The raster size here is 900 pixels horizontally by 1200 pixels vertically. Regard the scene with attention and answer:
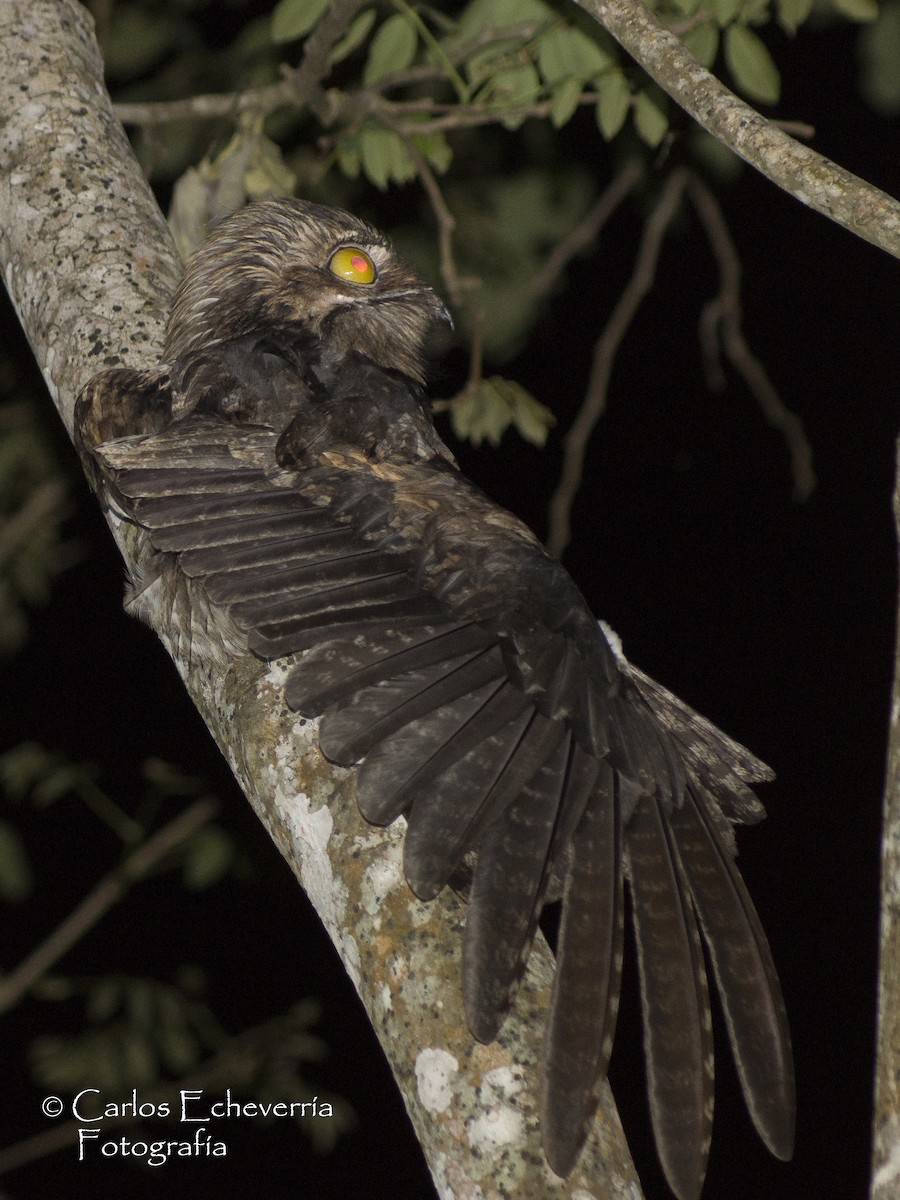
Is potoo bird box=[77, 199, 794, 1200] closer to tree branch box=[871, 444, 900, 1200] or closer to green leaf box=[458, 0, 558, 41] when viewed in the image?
tree branch box=[871, 444, 900, 1200]

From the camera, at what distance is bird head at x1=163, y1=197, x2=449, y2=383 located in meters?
2.20

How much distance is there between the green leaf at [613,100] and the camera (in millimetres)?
2682

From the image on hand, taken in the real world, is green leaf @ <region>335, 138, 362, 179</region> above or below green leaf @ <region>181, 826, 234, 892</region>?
above

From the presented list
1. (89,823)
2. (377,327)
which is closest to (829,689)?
(89,823)

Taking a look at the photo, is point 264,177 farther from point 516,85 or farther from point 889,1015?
point 889,1015

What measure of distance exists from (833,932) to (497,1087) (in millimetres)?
5085

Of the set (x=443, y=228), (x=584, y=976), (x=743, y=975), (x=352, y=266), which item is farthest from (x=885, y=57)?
(x=584, y=976)

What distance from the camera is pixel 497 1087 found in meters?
1.16

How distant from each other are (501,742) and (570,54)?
1.84 m

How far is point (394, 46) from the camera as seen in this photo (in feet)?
9.39

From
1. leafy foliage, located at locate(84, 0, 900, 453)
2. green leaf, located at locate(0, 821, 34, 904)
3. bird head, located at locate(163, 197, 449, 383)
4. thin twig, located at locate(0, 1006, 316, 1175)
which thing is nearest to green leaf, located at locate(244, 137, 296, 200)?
leafy foliage, located at locate(84, 0, 900, 453)

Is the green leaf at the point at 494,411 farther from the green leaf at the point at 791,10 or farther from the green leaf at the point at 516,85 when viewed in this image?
the green leaf at the point at 791,10

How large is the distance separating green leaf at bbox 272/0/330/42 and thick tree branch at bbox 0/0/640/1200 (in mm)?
409

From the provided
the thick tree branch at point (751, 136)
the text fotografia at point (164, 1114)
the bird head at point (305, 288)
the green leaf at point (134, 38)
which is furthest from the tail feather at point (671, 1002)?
the green leaf at point (134, 38)
